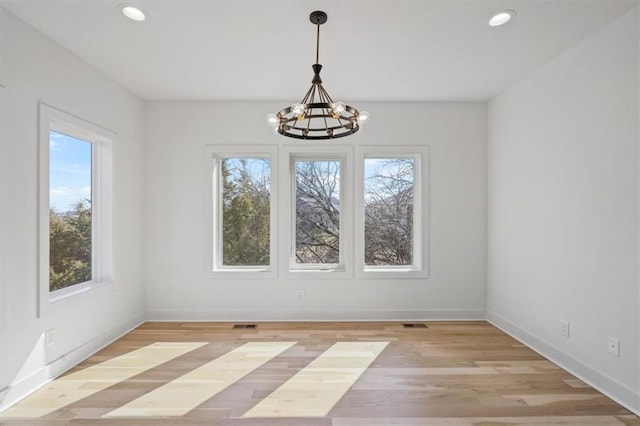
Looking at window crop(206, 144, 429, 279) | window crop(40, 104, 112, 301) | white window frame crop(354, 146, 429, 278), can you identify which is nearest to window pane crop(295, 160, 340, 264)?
window crop(206, 144, 429, 279)

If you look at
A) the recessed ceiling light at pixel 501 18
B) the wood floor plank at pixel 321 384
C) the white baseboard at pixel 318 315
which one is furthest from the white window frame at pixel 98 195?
the recessed ceiling light at pixel 501 18

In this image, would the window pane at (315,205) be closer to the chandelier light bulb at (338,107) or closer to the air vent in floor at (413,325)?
the air vent in floor at (413,325)

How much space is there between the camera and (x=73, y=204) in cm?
302

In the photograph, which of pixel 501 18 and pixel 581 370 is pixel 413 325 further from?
pixel 501 18

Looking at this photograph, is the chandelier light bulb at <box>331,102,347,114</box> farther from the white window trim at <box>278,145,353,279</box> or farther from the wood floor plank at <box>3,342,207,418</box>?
the wood floor plank at <box>3,342,207,418</box>

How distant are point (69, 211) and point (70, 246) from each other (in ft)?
1.03

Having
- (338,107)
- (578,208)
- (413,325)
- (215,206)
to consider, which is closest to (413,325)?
(413,325)

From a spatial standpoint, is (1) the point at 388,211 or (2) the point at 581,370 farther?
(1) the point at 388,211

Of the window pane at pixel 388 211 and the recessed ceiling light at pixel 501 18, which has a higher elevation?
the recessed ceiling light at pixel 501 18

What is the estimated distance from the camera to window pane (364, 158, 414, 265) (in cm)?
411

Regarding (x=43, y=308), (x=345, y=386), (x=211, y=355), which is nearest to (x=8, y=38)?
(x=43, y=308)

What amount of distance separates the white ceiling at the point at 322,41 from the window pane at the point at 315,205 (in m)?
0.96

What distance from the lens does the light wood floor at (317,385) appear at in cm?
212

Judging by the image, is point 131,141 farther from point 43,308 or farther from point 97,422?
point 97,422
